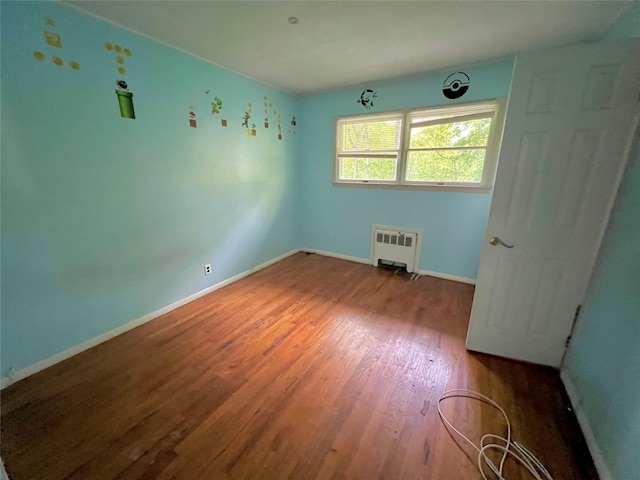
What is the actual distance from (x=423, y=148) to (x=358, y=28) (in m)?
1.65

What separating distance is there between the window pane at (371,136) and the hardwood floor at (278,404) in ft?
7.39

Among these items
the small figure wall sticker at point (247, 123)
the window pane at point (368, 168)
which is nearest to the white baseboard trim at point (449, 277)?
the window pane at point (368, 168)

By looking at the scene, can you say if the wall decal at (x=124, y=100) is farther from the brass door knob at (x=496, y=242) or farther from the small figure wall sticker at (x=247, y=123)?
the brass door knob at (x=496, y=242)

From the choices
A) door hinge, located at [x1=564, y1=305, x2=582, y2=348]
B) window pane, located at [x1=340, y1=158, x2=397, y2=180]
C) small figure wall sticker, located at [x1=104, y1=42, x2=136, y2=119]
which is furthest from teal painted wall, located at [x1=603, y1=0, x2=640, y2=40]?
small figure wall sticker, located at [x1=104, y1=42, x2=136, y2=119]

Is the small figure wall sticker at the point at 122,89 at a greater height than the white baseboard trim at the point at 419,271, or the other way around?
the small figure wall sticker at the point at 122,89

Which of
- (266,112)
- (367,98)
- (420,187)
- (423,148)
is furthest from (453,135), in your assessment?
(266,112)

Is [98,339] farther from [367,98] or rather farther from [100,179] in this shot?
[367,98]

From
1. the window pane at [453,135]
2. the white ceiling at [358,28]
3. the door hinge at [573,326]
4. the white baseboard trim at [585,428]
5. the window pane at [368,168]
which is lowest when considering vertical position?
the white baseboard trim at [585,428]

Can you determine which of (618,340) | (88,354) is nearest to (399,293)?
(618,340)

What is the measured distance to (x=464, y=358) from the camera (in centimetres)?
195

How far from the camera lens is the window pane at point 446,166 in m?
2.93

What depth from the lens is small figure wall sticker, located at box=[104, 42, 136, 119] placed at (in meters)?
1.93

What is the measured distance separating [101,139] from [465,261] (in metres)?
3.83

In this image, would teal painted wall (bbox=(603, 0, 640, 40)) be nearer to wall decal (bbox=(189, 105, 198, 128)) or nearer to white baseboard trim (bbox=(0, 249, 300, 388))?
wall decal (bbox=(189, 105, 198, 128))
